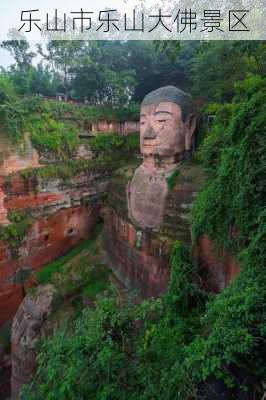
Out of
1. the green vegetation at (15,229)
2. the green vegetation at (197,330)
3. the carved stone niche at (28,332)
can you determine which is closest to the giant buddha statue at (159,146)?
the green vegetation at (197,330)

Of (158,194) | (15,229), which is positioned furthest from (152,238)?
(15,229)

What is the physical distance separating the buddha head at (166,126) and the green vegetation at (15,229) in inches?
210

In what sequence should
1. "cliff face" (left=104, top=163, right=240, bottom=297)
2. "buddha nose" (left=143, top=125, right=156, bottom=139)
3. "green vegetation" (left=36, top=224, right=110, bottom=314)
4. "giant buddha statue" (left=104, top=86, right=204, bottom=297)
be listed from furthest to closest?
"green vegetation" (left=36, top=224, right=110, bottom=314) < "buddha nose" (left=143, top=125, right=156, bottom=139) < "giant buddha statue" (left=104, top=86, right=204, bottom=297) < "cliff face" (left=104, top=163, right=240, bottom=297)

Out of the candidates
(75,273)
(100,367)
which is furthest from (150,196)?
(100,367)

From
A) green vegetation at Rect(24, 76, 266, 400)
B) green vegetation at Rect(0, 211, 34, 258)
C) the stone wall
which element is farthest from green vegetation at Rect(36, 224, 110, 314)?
the stone wall

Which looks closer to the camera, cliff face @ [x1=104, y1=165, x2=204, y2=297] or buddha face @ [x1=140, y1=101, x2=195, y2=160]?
cliff face @ [x1=104, y1=165, x2=204, y2=297]

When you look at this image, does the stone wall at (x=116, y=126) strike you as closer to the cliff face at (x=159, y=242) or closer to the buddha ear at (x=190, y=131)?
the cliff face at (x=159, y=242)

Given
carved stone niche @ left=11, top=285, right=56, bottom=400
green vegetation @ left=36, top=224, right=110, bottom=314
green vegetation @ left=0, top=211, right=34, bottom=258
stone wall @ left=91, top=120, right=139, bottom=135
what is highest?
stone wall @ left=91, top=120, right=139, bottom=135

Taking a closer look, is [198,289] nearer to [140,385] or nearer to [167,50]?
[140,385]

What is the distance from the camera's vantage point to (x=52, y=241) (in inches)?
423

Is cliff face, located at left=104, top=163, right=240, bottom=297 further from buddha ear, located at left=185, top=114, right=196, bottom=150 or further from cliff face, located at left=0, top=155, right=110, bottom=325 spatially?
cliff face, located at left=0, top=155, right=110, bottom=325

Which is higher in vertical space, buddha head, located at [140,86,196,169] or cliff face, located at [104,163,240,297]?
buddha head, located at [140,86,196,169]

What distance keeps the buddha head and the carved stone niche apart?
577 centimetres

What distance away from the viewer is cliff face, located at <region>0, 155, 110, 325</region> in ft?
31.4
